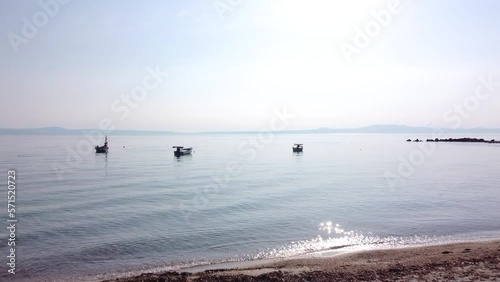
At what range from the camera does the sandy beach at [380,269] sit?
11914 mm

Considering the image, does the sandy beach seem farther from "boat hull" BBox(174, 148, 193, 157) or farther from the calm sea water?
"boat hull" BBox(174, 148, 193, 157)

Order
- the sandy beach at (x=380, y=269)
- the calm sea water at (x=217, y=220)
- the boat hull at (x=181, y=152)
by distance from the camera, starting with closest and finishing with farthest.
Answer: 1. the sandy beach at (x=380, y=269)
2. the calm sea water at (x=217, y=220)
3. the boat hull at (x=181, y=152)

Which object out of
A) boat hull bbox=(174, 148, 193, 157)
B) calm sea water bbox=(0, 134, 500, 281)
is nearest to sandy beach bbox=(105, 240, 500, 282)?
calm sea water bbox=(0, 134, 500, 281)

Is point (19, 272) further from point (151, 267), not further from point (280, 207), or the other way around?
point (280, 207)

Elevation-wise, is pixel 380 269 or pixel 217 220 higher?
pixel 380 269

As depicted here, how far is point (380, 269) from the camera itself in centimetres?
1304

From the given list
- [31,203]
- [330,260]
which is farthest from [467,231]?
[31,203]

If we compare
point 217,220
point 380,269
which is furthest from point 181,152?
point 380,269

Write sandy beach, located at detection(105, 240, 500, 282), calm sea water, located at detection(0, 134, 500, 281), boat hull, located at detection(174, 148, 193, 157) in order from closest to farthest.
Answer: sandy beach, located at detection(105, 240, 500, 282) < calm sea water, located at detection(0, 134, 500, 281) < boat hull, located at detection(174, 148, 193, 157)

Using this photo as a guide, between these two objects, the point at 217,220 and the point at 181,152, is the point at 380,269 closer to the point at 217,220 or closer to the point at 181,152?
the point at 217,220

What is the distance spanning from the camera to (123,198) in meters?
31.5

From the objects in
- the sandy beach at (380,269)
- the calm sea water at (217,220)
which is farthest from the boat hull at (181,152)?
the sandy beach at (380,269)

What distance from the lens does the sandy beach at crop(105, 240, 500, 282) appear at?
39.1ft

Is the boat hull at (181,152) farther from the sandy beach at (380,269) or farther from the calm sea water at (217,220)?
the sandy beach at (380,269)
